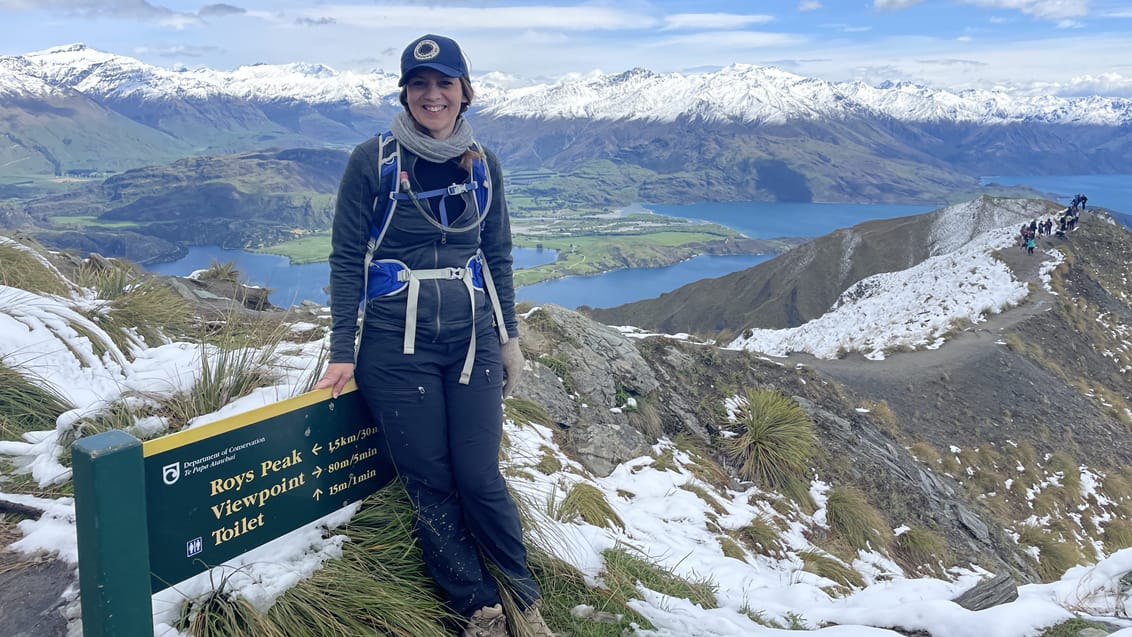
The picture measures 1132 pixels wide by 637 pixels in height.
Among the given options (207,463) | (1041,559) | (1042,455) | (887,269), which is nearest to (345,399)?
(207,463)

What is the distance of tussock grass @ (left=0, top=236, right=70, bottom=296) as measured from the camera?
5691 millimetres

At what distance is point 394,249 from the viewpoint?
3318 mm

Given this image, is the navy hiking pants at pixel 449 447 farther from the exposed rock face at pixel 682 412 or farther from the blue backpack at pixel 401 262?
the exposed rock face at pixel 682 412

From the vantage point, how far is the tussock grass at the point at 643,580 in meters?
4.30

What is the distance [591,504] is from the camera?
18.3ft

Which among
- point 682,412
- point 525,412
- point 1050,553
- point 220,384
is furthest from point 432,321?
point 1050,553

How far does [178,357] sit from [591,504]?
328cm

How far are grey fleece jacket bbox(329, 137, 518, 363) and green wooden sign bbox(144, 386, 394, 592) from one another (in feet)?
1.19

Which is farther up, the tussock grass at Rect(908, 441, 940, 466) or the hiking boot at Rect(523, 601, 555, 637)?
the hiking boot at Rect(523, 601, 555, 637)

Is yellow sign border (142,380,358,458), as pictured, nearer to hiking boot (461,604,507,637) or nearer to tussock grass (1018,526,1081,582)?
hiking boot (461,604,507,637)

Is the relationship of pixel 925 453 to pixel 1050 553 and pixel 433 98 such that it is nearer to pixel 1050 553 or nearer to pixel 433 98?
pixel 1050 553

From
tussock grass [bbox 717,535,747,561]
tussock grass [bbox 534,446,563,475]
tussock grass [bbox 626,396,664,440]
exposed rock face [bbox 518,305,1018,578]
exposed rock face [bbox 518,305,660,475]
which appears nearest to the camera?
tussock grass [bbox 534,446,563,475]

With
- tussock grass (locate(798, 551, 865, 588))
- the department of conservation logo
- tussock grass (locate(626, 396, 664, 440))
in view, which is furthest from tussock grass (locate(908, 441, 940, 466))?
the department of conservation logo

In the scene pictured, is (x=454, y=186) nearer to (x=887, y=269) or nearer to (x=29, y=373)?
(x=29, y=373)
